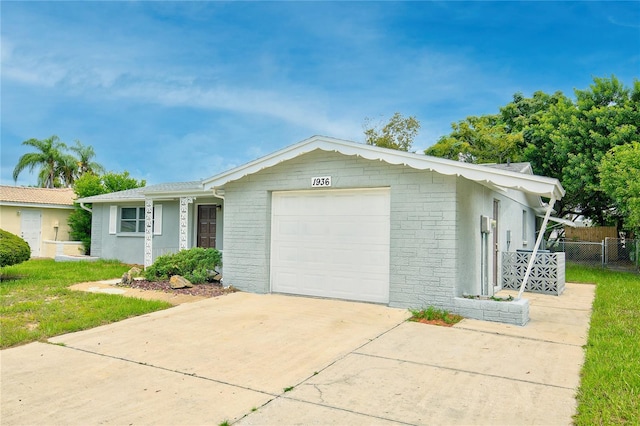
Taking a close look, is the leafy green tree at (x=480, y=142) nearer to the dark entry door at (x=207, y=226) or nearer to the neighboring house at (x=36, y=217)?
the dark entry door at (x=207, y=226)

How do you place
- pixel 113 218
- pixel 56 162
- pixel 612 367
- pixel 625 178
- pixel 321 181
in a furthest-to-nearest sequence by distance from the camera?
pixel 56 162 < pixel 113 218 < pixel 625 178 < pixel 321 181 < pixel 612 367

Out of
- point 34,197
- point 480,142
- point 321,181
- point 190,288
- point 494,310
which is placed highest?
point 480,142

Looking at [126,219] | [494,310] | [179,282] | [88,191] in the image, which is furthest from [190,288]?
[88,191]

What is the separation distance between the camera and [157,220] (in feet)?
52.1

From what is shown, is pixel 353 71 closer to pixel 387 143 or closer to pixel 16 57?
pixel 16 57

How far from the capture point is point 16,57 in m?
12.6

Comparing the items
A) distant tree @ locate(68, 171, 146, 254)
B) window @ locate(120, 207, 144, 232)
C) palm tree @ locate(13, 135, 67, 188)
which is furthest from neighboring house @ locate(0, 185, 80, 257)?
palm tree @ locate(13, 135, 67, 188)

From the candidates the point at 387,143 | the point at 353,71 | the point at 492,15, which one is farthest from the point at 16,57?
the point at 387,143

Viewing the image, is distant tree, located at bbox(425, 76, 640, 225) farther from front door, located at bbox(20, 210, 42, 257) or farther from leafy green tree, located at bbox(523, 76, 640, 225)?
front door, located at bbox(20, 210, 42, 257)

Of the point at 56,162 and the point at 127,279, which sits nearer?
the point at 127,279

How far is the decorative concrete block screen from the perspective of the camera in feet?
35.1

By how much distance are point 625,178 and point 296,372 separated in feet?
50.0

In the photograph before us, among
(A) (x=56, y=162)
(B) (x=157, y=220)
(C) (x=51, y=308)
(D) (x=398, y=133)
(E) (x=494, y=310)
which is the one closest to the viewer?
(E) (x=494, y=310)

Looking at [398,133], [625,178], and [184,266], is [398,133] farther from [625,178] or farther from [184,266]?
[184,266]
